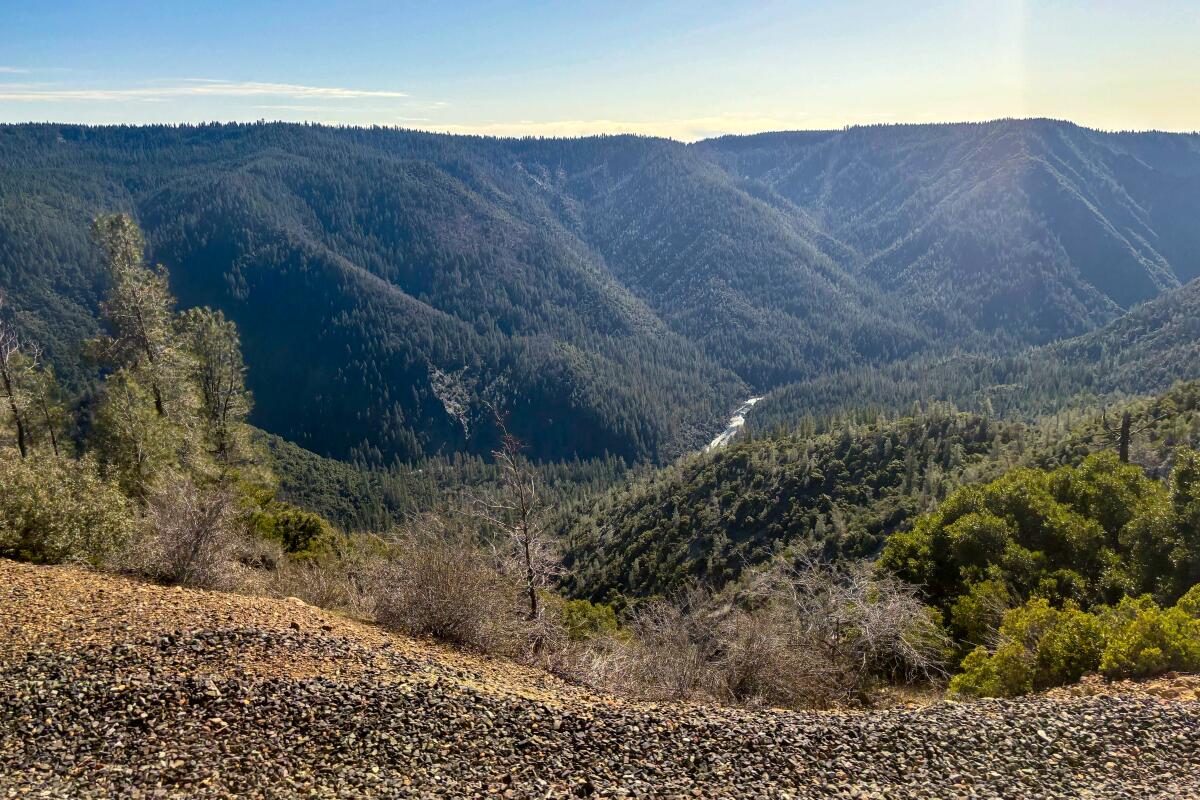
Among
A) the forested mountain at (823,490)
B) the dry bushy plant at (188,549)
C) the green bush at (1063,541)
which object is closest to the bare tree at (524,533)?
the dry bushy plant at (188,549)

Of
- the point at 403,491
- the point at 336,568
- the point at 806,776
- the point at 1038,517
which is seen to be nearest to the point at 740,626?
the point at 806,776

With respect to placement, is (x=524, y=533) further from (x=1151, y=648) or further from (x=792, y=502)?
(x=792, y=502)

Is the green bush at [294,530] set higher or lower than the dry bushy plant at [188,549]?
lower

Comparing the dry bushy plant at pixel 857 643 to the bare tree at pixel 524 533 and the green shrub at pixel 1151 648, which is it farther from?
the bare tree at pixel 524 533

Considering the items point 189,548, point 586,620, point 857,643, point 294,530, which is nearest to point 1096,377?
point 586,620

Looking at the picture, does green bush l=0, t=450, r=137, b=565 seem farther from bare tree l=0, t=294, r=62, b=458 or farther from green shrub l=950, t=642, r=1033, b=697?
green shrub l=950, t=642, r=1033, b=697

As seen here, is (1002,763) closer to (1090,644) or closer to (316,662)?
(1090,644)

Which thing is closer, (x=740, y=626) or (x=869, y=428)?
(x=740, y=626)

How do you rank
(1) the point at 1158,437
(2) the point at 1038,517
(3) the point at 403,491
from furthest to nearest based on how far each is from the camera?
(3) the point at 403,491
(1) the point at 1158,437
(2) the point at 1038,517
